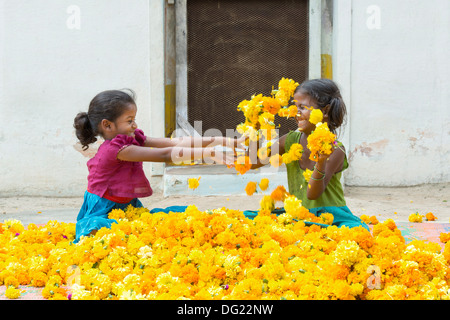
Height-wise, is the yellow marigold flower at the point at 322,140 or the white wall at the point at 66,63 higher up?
the white wall at the point at 66,63

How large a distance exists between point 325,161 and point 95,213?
4.77 ft

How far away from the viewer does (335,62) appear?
6.35 m

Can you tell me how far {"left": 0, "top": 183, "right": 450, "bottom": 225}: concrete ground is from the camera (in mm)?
5215

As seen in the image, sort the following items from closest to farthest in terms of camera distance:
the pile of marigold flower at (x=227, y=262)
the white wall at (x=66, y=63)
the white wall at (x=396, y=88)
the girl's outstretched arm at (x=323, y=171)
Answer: the pile of marigold flower at (x=227, y=262), the girl's outstretched arm at (x=323, y=171), the white wall at (x=66, y=63), the white wall at (x=396, y=88)

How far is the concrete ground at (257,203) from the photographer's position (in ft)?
17.1

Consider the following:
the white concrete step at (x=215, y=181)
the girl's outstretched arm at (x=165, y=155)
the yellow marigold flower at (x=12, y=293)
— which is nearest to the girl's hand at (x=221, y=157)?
the girl's outstretched arm at (x=165, y=155)

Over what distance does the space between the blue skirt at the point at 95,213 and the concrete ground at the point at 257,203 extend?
1.89 m

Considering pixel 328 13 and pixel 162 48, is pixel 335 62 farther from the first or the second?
pixel 162 48

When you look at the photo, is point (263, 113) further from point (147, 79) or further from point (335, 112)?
point (147, 79)

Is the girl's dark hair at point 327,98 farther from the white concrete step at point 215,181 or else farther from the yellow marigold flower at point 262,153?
the white concrete step at point 215,181

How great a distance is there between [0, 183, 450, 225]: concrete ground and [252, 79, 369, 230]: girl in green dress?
1784mm

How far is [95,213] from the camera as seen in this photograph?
319 cm

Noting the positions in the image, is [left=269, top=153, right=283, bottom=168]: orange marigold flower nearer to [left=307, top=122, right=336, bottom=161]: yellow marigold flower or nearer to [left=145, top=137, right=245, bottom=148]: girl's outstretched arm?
[left=145, top=137, right=245, bottom=148]: girl's outstretched arm

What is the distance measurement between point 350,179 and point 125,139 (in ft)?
13.6
